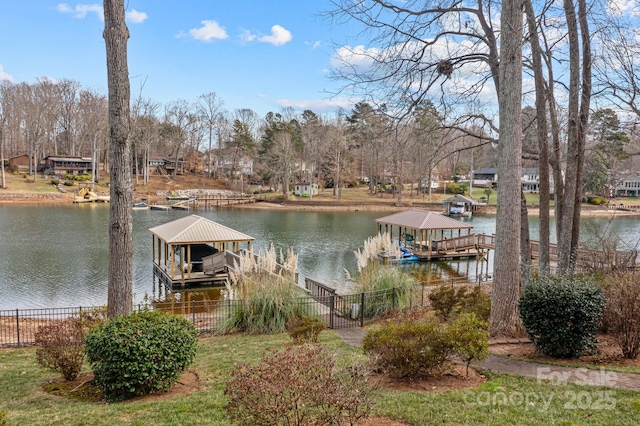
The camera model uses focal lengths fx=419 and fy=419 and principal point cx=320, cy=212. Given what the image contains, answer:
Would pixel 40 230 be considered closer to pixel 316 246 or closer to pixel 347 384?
pixel 316 246

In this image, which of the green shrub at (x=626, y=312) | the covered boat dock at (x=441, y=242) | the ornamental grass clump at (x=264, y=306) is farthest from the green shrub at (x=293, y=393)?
the covered boat dock at (x=441, y=242)

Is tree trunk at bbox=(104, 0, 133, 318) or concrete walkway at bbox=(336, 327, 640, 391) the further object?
tree trunk at bbox=(104, 0, 133, 318)

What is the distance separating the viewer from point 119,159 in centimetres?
566

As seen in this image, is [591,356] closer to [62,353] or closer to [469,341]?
[469,341]

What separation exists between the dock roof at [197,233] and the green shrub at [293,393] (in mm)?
13888

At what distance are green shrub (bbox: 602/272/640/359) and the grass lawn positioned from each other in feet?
5.37

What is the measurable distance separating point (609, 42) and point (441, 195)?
54.3 metres

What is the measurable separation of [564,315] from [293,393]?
14.6 ft

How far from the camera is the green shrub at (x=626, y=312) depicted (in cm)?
574

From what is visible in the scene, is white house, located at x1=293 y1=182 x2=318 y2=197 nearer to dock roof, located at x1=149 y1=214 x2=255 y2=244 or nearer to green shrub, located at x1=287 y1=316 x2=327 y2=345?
dock roof, located at x1=149 y1=214 x2=255 y2=244

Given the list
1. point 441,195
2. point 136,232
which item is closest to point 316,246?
point 136,232

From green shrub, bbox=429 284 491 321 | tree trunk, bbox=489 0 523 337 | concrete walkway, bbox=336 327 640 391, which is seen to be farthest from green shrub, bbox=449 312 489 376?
green shrub, bbox=429 284 491 321

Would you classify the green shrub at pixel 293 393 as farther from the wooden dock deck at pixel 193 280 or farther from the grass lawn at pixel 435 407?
the wooden dock deck at pixel 193 280

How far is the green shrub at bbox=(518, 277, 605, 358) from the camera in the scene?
567 centimetres
